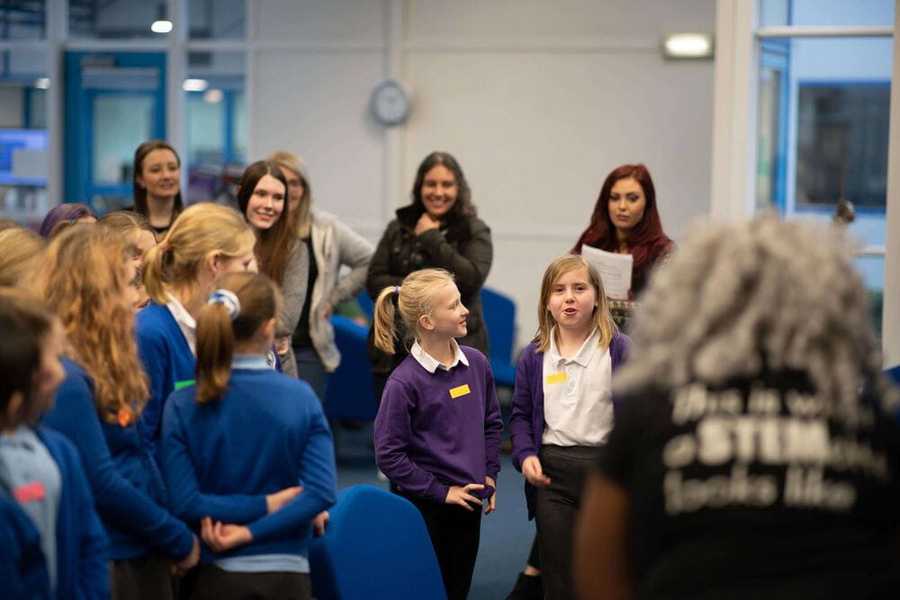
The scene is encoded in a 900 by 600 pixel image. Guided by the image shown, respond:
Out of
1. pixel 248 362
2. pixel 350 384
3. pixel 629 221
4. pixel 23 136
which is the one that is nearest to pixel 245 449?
pixel 248 362

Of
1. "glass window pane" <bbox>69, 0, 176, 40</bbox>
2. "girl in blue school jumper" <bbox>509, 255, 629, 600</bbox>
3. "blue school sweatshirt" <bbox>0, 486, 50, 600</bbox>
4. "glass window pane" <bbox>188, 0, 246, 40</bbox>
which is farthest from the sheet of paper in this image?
"glass window pane" <bbox>69, 0, 176, 40</bbox>

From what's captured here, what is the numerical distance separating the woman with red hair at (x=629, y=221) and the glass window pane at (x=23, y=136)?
253 inches

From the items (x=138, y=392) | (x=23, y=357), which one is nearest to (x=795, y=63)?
(x=138, y=392)

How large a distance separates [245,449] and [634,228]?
2.48 metres

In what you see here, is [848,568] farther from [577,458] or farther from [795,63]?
[795,63]

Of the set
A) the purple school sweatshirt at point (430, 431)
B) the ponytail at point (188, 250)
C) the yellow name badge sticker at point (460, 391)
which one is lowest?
the purple school sweatshirt at point (430, 431)

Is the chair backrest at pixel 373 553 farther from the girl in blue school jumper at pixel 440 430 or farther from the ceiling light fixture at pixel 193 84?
the ceiling light fixture at pixel 193 84

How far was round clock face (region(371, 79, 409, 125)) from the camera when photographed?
933cm

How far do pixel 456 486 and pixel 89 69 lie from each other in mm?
7204

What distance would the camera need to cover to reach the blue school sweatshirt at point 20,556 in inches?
86.4

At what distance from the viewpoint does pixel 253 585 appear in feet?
9.43

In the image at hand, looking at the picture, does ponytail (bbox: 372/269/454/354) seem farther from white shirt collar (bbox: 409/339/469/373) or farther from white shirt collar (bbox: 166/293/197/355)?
white shirt collar (bbox: 166/293/197/355)

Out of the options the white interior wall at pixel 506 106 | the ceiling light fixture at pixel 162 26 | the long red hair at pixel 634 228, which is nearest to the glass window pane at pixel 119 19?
the ceiling light fixture at pixel 162 26

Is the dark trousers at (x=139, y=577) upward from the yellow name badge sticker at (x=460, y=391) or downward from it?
downward
